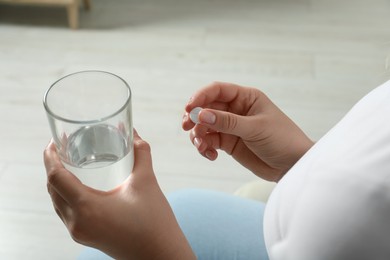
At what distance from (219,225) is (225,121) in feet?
0.59

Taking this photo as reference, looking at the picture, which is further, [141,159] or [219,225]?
[219,225]

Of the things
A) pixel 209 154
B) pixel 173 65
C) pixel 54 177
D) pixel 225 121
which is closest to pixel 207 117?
pixel 225 121

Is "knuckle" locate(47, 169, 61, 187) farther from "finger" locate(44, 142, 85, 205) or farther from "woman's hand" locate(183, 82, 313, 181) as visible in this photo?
"woman's hand" locate(183, 82, 313, 181)

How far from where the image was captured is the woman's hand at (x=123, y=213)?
1.76ft

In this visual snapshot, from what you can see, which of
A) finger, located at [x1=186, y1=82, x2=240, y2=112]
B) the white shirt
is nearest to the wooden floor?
finger, located at [x1=186, y1=82, x2=240, y2=112]

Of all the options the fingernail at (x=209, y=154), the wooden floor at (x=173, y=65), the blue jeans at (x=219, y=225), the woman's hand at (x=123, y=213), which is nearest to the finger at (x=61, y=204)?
the woman's hand at (x=123, y=213)

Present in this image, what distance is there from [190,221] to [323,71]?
126 cm

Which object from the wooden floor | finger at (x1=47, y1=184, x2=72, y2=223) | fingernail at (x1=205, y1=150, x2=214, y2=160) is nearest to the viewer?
finger at (x1=47, y1=184, x2=72, y2=223)

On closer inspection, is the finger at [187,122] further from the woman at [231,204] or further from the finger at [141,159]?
the finger at [141,159]

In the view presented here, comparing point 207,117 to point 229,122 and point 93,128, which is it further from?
point 93,128

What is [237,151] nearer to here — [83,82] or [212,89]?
[212,89]

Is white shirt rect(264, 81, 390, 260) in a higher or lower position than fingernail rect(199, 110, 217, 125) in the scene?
higher

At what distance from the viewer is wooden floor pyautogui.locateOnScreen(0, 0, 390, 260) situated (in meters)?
1.42

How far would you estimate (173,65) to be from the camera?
73.7 inches
